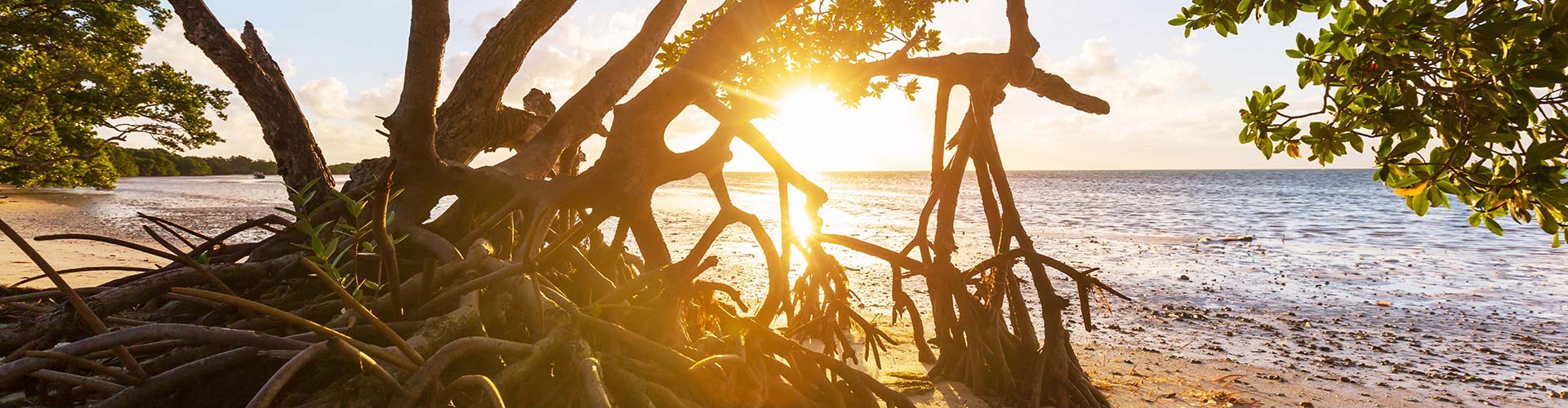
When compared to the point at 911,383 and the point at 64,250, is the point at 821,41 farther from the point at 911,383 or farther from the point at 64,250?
the point at 64,250

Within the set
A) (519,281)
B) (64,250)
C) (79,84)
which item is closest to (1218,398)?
(519,281)

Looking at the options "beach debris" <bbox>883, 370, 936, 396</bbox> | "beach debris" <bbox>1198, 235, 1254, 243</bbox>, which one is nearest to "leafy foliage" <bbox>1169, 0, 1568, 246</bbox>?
"beach debris" <bbox>883, 370, 936, 396</bbox>

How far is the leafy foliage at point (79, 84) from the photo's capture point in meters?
15.2

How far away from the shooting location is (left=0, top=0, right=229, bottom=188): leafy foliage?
1520cm

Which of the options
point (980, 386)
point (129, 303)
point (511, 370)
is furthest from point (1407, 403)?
point (129, 303)

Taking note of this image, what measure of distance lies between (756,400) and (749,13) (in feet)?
7.35

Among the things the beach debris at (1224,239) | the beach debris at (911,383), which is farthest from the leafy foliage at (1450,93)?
the beach debris at (1224,239)

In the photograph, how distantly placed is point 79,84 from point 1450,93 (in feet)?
79.4

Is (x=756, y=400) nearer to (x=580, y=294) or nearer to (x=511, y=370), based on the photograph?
(x=511, y=370)

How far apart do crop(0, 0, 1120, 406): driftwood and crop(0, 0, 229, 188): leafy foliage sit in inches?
588

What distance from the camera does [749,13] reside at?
3.82 m

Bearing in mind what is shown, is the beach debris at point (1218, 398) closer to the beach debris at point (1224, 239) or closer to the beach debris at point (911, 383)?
the beach debris at point (911, 383)

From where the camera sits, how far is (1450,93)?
2.12m

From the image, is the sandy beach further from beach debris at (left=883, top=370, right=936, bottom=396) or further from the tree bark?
beach debris at (left=883, top=370, right=936, bottom=396)
